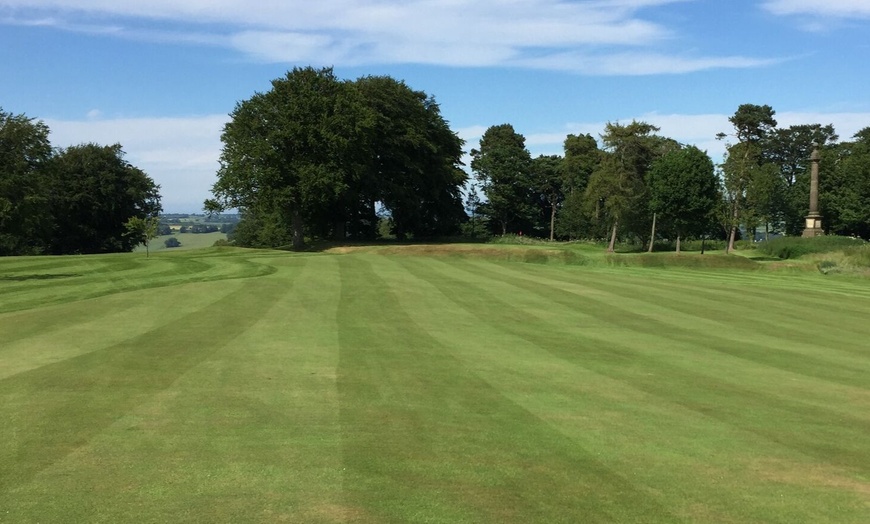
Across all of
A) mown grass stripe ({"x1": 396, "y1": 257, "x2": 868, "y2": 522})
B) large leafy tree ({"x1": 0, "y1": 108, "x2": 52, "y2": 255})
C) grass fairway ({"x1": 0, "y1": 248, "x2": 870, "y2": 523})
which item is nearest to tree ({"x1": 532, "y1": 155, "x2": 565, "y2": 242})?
large leafy tree ({"x1": 0, "y1": 108, "x2": 52, "y2": 255})

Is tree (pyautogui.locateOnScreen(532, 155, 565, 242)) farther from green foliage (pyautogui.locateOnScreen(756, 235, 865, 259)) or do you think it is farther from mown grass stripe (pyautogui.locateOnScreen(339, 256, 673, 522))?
mown grass stripe (pyautogui.locateOnScreen(339, 256, 673, 522))

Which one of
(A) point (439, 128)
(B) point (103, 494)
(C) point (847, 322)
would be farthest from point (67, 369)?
(A) point (439, 128)

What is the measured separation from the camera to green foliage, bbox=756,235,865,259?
56.4 m

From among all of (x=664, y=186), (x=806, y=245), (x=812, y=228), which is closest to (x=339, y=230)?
(x=664, y=186)

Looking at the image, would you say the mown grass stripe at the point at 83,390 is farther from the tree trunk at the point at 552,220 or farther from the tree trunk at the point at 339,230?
the tree trunk at the point at 552,220

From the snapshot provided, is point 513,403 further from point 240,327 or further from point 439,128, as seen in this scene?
point 439,128

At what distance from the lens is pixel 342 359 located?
11250 mm

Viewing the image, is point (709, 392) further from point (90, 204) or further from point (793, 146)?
point (793, 146)

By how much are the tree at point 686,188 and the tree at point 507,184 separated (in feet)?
97.8

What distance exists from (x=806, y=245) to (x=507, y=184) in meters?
44.0

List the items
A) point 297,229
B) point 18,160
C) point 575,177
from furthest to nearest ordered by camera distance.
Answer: point 575,177
point 297,229
point 18,160

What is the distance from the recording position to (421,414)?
8039 millimetres

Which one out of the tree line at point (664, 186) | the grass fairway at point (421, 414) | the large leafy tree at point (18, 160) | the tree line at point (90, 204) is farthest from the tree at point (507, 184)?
the grass fairway at point (421, 414)

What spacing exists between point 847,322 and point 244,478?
18735 mm
